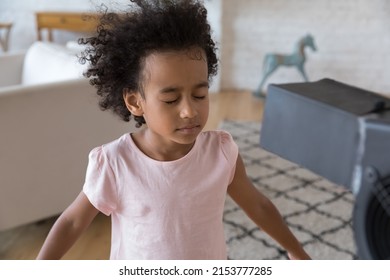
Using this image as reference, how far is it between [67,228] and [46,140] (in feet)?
2.50

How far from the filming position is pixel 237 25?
124 inches

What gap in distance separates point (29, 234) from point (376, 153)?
133 centimetres

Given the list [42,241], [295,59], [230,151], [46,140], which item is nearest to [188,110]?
[230,151]

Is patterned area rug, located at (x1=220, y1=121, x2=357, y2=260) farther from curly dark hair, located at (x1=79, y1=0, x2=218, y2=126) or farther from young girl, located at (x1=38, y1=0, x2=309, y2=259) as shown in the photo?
curly dark hair, located at (x1=79, y1=0, x2=218, y2=126)

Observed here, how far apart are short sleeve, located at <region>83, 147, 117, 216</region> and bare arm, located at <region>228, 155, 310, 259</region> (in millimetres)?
176

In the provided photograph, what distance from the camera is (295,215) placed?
1569mm

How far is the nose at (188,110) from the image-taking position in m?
0.51

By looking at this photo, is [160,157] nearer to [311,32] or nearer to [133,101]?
[133,101]

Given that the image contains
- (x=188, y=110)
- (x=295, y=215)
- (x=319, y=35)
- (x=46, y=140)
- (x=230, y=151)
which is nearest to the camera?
(x=188, y=110)

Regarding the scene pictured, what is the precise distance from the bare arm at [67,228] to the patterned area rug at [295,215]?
2.38ft

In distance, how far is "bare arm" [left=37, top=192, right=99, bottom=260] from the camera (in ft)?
1.88

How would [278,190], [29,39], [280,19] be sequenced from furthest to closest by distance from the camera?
[29,39] < [280,19] < [278,190]
